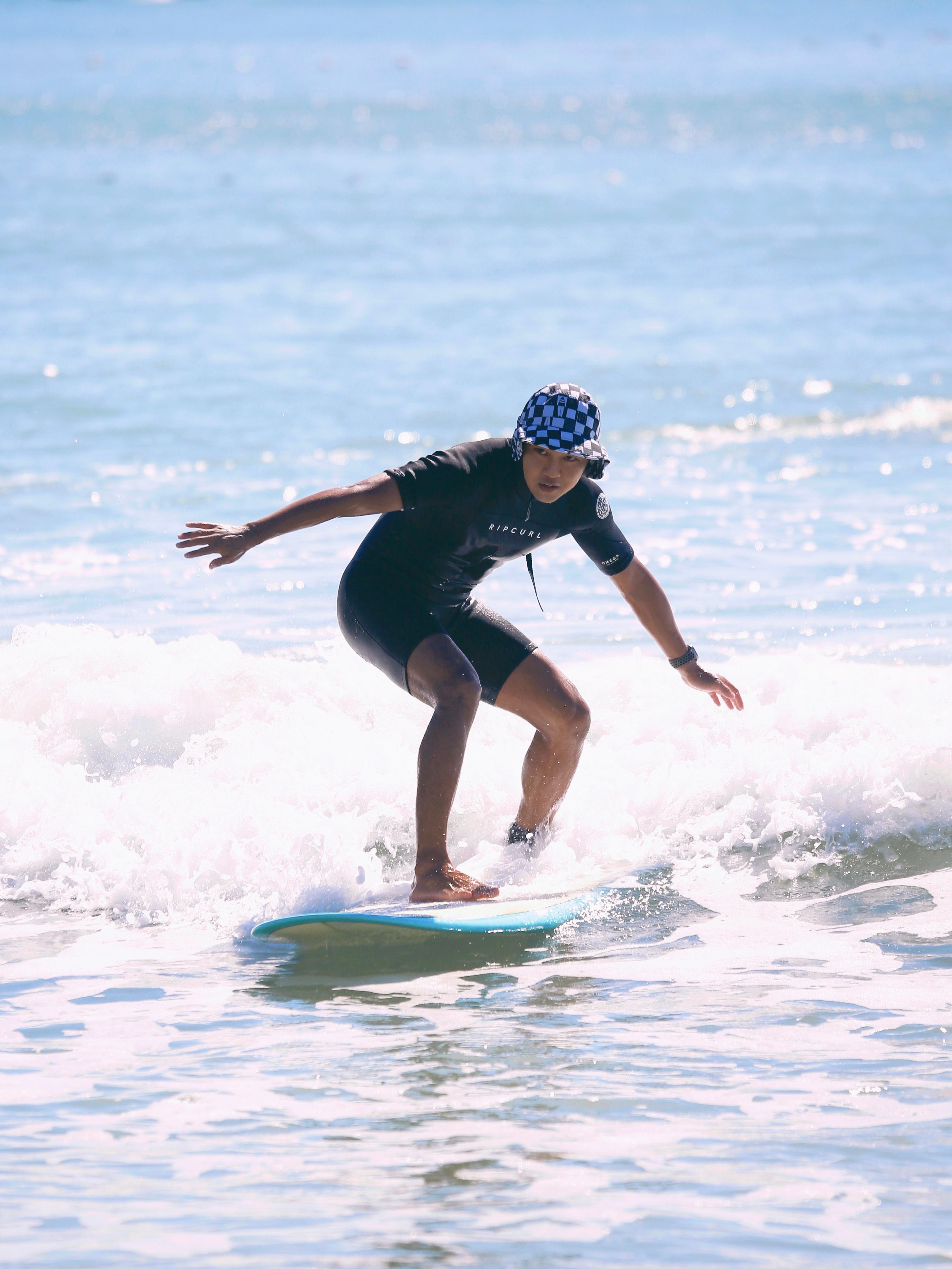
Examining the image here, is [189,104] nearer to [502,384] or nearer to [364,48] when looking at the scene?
[502,384]

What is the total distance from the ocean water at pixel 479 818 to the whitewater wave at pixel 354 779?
22 millimetres

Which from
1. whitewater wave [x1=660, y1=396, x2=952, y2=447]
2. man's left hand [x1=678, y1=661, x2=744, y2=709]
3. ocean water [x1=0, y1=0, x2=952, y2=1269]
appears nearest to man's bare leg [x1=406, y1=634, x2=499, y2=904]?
ocean water [x1=0, y1=0, x2=952, y2=1269]

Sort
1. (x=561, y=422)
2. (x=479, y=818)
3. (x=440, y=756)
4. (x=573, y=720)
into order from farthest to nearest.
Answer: (x=479, y=818), (x=573, y=720), (x=440, y=756), (x=561, y=422)

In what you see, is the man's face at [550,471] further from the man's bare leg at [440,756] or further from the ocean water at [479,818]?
the ocean water at [479,818]

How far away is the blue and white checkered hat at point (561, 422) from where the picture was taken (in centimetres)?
528

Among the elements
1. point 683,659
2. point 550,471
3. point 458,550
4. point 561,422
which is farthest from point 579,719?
point 561,422

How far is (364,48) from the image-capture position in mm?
153250

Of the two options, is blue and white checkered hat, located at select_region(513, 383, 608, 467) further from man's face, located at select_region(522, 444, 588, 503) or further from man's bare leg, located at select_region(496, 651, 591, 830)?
man's bare leg, located at select_region(496, 651, 591, 830)

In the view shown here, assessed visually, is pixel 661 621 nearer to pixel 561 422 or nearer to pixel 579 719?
pixel 579 719

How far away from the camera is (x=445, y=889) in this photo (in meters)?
5.51

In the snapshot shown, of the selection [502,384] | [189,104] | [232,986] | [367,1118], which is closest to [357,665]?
[232,986]

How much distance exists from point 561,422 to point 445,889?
65.9 inches

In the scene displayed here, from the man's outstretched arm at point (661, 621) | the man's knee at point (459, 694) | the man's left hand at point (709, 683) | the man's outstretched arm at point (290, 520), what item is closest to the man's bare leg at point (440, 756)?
the man's knee at point (459, 694)

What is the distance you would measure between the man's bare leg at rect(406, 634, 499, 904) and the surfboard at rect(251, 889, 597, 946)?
0.23 feet
